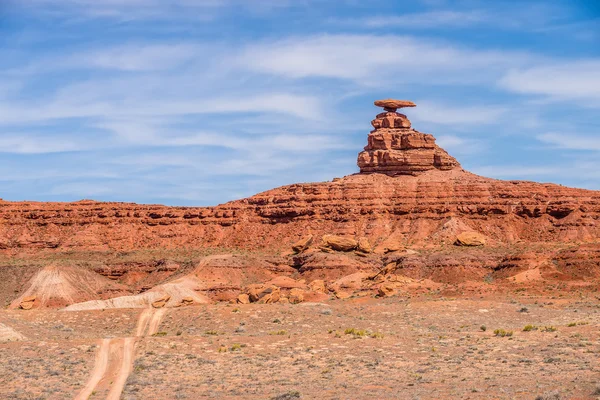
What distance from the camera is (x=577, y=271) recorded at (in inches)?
3354

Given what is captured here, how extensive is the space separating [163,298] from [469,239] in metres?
30.3

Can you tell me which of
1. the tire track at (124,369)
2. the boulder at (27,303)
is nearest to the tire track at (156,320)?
the tire track at (124,369)

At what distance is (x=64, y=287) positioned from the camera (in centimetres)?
9375

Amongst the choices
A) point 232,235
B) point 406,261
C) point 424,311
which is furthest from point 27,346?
point 232,235

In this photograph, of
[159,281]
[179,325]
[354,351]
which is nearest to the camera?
[354,351]

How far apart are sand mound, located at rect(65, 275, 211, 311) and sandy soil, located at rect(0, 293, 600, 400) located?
13.3 metres

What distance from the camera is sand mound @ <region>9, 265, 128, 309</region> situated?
91.1 metres

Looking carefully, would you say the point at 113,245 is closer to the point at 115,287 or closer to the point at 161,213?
the point at 161,213

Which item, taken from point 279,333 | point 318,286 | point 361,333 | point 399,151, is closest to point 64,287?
point 318,286

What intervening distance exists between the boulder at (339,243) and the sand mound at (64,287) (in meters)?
17.5

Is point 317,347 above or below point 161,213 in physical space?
below

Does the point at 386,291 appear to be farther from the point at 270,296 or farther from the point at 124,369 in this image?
the point at 124,369

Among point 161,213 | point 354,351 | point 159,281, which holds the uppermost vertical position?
point 161,213

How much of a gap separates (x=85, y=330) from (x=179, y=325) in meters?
5.07
